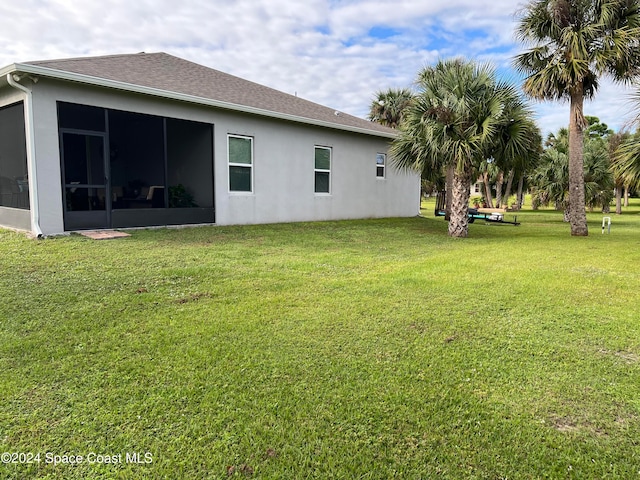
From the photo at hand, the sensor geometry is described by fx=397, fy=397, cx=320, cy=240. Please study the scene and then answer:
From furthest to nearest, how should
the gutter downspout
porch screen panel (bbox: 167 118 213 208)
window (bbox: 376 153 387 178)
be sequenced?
window (bbox: 376 153 387 178) → porch screen panel (bbox: 167 118 213 208) → the gutter downspout

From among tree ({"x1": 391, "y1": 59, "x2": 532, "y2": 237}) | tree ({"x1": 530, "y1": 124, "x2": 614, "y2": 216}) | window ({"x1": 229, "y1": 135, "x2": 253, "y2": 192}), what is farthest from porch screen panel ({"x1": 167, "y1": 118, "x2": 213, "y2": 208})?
tree ({"x1": 530, "y1": 124, "x2": 614, "y2": 216})

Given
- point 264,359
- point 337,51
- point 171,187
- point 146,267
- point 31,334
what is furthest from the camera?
point 337,51

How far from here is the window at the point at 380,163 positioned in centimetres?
1609

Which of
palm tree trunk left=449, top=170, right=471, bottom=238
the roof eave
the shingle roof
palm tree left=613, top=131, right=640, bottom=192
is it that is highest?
the shingle roof

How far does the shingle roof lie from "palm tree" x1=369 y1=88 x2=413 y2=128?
1017cm

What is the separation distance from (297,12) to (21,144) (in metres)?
8.59

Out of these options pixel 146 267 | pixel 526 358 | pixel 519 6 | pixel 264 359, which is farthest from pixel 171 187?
pixel 519 6

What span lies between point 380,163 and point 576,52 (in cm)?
725

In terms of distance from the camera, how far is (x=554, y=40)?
11867 millimetres

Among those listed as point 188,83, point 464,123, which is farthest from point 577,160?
point 188,83

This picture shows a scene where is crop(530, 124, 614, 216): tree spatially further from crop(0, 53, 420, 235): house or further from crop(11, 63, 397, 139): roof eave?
crop(11, 63, 397, 139): roof eave

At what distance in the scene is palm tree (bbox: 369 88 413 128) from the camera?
2541 centimetres

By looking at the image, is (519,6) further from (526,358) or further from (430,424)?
(430,424)

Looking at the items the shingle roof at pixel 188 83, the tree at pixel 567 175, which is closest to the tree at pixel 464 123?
the shingle roof at pixel 188 83
